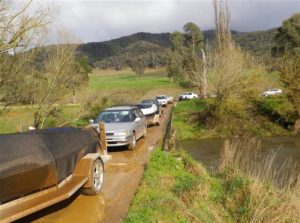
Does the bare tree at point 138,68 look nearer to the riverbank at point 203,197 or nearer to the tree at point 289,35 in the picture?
the tree at point 289,35

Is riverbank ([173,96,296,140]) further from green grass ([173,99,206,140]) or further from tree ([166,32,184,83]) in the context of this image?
tree ([166,32,184,83])

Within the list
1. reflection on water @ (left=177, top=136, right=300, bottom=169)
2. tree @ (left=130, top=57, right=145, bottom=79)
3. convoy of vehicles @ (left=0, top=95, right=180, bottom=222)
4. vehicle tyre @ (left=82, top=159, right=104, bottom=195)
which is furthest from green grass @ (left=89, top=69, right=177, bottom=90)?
convoy of vehicles @ (left=0, top=95, right=180, bottom=222)

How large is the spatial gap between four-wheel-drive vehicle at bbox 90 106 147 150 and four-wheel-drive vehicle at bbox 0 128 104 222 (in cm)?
643

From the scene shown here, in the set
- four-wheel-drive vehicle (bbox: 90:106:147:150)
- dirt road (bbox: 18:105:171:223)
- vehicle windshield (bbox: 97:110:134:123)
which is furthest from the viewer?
vehicle windshield (bbox: 97:110:134:123)

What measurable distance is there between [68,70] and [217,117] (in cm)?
1538

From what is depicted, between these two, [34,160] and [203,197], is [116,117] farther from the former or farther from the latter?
[34,160]

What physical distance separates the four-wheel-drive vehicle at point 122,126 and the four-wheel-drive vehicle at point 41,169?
643 centimetres

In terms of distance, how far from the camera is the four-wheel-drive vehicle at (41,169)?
18.5 feet

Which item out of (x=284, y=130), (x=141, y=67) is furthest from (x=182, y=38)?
(x=284, y=130)

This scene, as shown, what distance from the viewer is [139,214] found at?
765 centimetres

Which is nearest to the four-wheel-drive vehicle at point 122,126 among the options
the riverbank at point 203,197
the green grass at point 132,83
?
the riverbank at point 203,197

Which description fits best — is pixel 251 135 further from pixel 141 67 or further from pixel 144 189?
pixel 141 67

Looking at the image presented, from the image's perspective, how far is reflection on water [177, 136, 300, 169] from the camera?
2258cm

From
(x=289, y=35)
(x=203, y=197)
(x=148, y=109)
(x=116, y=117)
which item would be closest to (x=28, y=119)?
(x=148, y=109)
